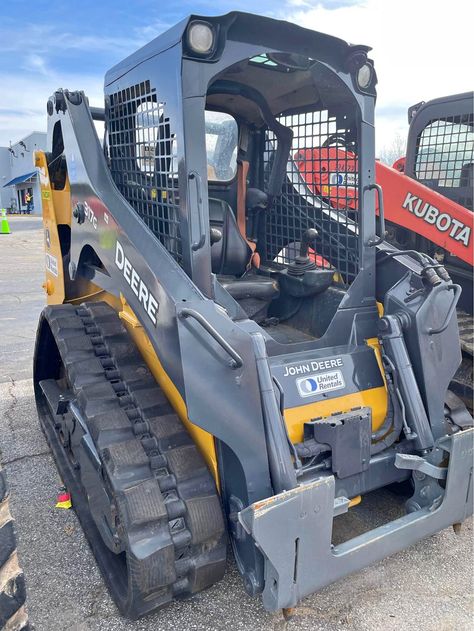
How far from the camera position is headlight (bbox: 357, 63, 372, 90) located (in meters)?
2.58

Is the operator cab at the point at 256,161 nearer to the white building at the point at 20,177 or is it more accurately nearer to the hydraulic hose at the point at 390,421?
the hydraulic hose at the point at 390,421

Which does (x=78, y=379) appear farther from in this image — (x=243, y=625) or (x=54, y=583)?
(x=243, y=625)

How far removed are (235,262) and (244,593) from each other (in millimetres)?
1873

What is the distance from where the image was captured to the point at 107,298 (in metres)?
3.14

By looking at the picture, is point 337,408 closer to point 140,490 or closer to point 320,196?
point 140,490

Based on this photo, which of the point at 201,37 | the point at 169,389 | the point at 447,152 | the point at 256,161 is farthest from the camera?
the point at 447,152

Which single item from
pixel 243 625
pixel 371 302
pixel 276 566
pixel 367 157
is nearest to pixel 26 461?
pixel 243 625

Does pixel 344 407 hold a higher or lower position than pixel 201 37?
lower

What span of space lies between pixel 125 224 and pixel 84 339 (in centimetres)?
69

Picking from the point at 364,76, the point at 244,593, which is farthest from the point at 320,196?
the point at 244,593

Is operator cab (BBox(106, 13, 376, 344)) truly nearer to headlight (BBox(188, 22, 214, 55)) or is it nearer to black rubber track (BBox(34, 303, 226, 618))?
headlight (BBox(188, 22, 214, 55))

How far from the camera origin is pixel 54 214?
3477mm

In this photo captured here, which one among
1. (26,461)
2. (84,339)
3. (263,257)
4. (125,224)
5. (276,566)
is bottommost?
(26,461)

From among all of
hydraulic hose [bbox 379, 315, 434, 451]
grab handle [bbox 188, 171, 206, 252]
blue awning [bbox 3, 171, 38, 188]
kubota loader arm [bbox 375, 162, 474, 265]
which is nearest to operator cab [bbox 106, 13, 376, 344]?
grab handle [bbox 188, 171, 206, 252]
